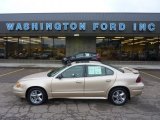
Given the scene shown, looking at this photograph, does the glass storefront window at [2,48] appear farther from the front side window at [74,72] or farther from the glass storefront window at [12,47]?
the front side window at [74,72]

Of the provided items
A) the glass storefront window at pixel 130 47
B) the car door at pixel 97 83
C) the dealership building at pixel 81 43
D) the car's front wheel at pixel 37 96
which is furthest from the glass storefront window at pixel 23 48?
the car door at pixel 97 83

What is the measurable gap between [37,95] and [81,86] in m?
1.46

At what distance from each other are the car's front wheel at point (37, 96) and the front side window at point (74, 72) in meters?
0.90

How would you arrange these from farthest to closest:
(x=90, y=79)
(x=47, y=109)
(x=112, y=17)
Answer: (x=112, y=17) → (x=90, y=79) → (x=47, y=109)

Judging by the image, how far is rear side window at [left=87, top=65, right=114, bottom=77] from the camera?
28.8 feet

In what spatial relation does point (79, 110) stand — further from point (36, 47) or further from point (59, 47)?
point (36, 47)

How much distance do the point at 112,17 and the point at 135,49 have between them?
418cm

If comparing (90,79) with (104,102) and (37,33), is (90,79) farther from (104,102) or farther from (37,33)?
(37,33)

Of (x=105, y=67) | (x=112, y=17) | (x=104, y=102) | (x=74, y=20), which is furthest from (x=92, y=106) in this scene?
(x=112, y=17)

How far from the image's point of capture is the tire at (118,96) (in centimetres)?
869

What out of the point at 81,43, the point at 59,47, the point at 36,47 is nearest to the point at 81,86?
the point at 81,43

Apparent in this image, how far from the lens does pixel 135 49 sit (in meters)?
27.9

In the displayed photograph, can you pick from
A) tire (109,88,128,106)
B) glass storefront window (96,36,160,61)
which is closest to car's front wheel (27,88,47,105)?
tire (109,88,128,106)

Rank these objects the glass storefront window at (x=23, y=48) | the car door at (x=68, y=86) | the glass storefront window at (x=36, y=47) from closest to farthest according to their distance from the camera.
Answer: the car door at (x=68, y=86) → the glass storefront window at (x=36, y=47) → the glass storefront window at (x=23, y=48)
